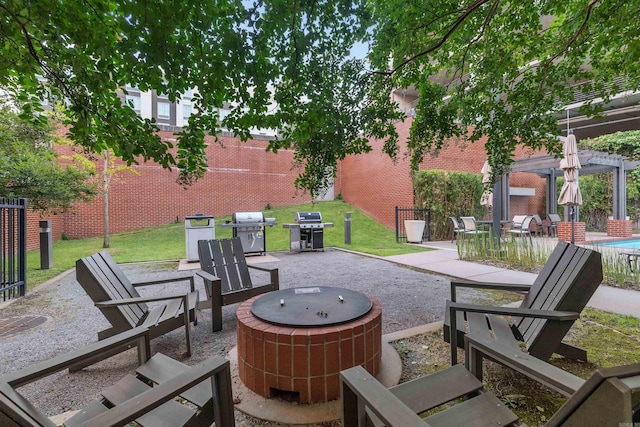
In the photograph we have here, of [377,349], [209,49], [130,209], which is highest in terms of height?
[209,49]

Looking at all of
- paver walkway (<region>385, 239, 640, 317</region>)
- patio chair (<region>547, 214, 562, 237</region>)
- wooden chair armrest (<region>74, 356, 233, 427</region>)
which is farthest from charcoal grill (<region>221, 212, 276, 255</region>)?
patio chair (<region>547, 214, 562, 237</region>)

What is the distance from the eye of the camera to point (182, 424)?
1.33 metres

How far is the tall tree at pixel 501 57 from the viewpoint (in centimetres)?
318

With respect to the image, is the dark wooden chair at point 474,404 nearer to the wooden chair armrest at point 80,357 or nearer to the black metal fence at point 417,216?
the wooden chair armrest at point 80,357

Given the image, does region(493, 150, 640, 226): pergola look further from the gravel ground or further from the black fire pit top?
the black fire pit top

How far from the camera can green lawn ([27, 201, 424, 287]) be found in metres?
7.71

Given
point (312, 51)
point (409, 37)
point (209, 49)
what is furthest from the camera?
point (409, 37)

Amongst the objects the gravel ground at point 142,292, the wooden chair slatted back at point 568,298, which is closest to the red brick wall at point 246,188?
the gravel ground at point 142,292

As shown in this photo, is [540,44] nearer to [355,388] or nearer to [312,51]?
[312,51]

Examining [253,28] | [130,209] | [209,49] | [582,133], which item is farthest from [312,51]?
[582,133]

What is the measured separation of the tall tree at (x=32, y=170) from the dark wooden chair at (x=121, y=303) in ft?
17.1

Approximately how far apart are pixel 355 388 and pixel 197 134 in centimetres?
230

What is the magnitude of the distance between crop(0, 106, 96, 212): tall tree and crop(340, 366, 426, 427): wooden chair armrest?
7628 millimetres

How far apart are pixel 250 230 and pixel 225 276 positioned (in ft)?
14.3
